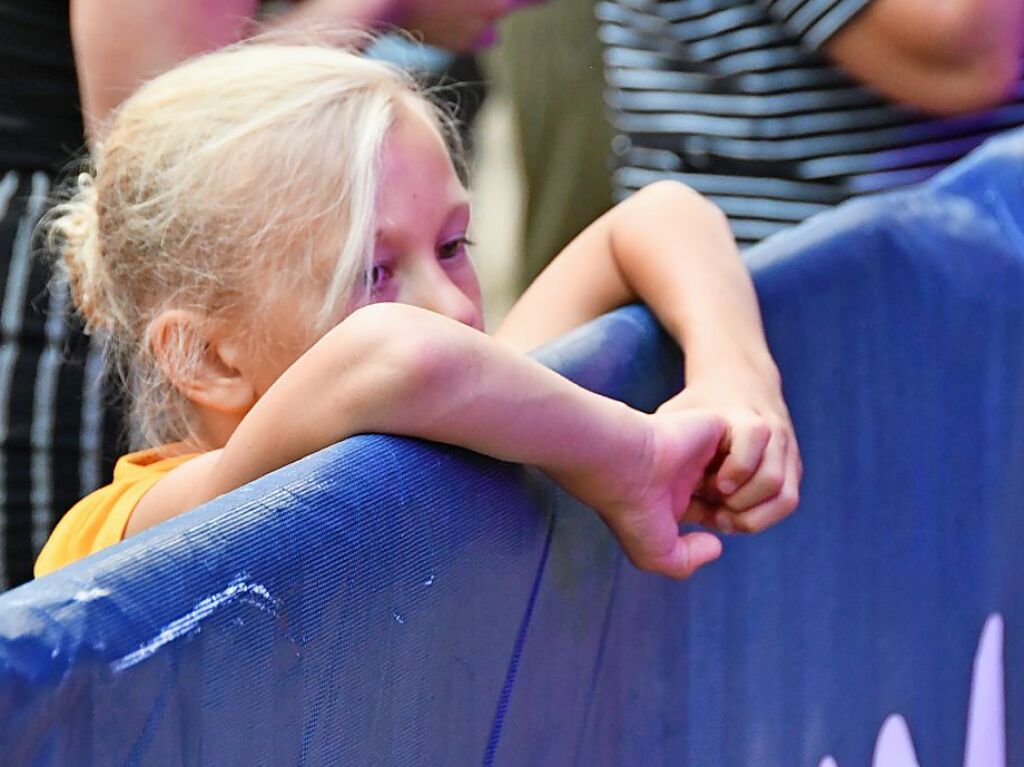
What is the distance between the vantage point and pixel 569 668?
1066 mm

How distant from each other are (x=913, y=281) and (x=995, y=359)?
135 millimetres

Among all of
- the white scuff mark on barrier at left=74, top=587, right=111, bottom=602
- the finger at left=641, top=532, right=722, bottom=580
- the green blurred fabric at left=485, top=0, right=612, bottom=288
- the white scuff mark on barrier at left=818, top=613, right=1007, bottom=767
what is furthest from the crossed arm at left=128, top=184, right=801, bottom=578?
the green blurred fabric at left=485, top=0, right=612, bottom=288

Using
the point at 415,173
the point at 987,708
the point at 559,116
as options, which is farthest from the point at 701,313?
the point at 559,116

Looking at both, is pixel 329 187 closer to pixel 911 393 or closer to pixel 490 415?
pixel 490 415

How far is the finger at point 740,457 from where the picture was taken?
112 cm

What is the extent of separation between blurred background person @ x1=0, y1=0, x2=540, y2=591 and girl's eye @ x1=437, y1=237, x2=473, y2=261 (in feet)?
0.92

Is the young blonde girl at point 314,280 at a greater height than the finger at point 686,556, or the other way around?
the young blonde girl at point 314,280

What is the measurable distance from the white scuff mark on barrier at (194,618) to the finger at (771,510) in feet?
1.59

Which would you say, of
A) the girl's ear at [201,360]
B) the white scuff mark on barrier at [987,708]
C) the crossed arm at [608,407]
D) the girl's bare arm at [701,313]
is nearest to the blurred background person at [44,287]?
the girl's ear at [201,360]

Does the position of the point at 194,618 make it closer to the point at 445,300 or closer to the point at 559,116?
the point at 445,300

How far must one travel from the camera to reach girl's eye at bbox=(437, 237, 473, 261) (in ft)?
4.29

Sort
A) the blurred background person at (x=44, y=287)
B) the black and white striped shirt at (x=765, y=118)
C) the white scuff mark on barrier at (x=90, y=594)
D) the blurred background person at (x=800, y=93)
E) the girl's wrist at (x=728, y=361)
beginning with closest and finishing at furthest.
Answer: the white scuff mark on barrier at (x=90, y=594) < the girl's wrist at (x=728, y=361) < the blurred background person at (x=44, y=287) < the blurred background person at (x=800, y=93) < the black and white striped shirt at (x=765, y=118)

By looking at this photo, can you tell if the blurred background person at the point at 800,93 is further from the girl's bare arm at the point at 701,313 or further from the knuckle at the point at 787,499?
the knuckle at the point at 787,499

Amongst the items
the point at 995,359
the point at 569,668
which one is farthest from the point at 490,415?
the point at 995,359
